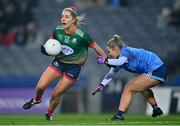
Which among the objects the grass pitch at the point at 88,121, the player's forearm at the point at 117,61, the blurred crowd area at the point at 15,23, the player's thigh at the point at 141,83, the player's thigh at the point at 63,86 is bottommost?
the grass pitch at the point at 88,121

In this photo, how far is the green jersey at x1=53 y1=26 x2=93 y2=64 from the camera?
55.4ft

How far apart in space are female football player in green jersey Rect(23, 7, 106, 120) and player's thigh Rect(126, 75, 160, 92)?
0.91m

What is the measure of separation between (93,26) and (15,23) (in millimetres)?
3121

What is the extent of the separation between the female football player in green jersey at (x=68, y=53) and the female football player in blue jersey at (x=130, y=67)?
0.61 metres

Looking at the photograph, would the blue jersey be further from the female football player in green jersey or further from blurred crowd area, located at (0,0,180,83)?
blurred crowd area, located at (0,0,180,83)

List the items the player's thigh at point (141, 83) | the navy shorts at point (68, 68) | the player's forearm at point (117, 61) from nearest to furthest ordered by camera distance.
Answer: the player's forearm at point (117, 61) < the player's thigh at point (141, 83) < the navy shorts at point (68, 68)

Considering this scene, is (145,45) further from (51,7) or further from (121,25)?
(51,7)

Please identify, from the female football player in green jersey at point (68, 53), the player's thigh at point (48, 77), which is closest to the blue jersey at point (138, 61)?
the female football player in green jersey at point (68, 53)

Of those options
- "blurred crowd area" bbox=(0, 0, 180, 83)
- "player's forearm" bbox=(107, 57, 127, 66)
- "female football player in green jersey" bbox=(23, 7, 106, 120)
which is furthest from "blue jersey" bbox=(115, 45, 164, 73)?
"blurred crowd area" bbox=(0, 0, 180, 83)

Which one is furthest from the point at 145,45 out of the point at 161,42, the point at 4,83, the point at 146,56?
the point at 146,56

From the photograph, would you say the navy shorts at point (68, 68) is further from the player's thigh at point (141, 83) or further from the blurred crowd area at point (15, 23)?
the blurred crowd area at point (15, 23)

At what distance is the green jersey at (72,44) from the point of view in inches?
665

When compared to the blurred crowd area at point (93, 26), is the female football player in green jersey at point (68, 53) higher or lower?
lower

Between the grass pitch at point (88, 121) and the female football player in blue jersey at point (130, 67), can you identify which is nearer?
the grass pitch at point (88, 121)
